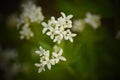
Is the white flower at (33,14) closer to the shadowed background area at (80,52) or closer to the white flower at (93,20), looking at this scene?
the shadowed background area at (80,52)

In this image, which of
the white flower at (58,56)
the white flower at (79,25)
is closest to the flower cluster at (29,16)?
the white flower at (58,56)

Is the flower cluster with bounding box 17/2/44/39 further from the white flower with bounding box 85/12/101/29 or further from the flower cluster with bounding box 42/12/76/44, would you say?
the white flower with bounding box 85/12/101/29

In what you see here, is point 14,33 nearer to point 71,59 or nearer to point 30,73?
point 30,73

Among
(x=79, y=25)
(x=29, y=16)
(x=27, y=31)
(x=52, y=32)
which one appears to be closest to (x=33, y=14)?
(x=29, y=16)

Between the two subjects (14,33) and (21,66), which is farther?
(14,33)

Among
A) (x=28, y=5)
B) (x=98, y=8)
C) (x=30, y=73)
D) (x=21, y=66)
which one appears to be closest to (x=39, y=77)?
(x=30, y=73)

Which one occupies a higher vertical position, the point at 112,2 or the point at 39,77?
the point at 112,2
